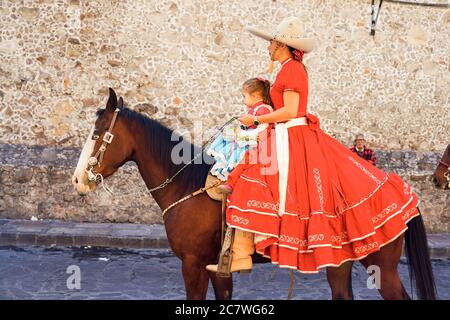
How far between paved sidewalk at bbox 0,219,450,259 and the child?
13.8 feet

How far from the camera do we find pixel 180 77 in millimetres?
8609

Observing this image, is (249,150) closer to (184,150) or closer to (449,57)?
(184,150)

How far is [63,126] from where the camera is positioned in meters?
8.58

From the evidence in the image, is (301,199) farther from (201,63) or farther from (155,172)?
(201,63)

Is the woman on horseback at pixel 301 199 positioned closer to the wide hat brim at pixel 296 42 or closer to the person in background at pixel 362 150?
the wide hat brim at pixel 296 42

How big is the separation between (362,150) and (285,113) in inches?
195

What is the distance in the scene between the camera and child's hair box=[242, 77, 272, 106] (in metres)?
3.73

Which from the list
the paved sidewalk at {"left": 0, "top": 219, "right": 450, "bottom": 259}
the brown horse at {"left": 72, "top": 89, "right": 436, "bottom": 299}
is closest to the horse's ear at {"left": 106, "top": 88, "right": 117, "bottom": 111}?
the brown horse at {"left": 72, "top": 89, "right": 436, "bottom": 299}

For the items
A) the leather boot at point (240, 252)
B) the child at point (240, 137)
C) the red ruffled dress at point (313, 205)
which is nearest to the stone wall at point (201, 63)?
the child at point (240, 137)

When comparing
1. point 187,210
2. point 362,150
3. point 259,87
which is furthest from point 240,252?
point 362,150

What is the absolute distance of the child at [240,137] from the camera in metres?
3.65

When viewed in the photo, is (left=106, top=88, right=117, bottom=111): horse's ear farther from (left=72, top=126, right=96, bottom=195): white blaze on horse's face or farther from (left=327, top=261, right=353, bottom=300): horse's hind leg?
(left=327, top=261, right=353, bottom=300): horse's hind leg

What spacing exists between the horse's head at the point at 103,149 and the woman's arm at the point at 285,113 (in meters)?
0.99
